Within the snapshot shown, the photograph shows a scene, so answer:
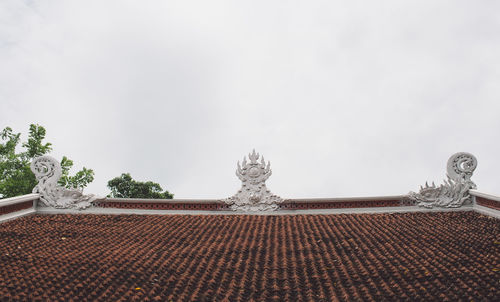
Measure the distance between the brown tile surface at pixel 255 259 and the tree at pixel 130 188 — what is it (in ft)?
48.4

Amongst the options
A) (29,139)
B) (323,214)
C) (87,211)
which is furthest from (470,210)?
(29,139)

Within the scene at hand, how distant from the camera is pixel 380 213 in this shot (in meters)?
9.31

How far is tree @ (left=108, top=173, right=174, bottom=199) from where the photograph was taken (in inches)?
932

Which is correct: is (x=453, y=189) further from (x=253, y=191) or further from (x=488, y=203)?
(x=253, y=191)

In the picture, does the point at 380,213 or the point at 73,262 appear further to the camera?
the point at 380,213

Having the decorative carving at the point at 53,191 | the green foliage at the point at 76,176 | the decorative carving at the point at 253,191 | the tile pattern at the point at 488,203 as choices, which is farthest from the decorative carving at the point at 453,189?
the green foliage at the point at 76,176

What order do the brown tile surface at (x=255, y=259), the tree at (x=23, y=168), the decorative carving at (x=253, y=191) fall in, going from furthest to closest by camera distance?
the tree at (x=23, y=168)
the decorative carving at (x=253, y=191)
the brown tile surface at (x=255, y=259)

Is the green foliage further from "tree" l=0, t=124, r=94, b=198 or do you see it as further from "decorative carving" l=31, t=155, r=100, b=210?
"decorative carving" l=31, t=155, r=100, b=210

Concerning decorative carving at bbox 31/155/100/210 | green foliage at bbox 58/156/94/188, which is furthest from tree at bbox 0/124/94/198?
decorative carving at bbox 31/155/100/210

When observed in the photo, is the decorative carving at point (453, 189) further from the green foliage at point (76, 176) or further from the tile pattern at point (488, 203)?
the green foliage at point (76, 176)

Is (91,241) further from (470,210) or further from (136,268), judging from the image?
(470,210)

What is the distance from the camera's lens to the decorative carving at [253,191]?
9.66 metres

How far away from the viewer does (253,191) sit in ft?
32.2

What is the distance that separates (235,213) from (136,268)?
4130 millimetres
